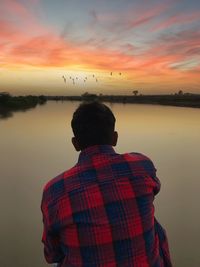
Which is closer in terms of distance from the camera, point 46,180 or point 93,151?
point 93,151

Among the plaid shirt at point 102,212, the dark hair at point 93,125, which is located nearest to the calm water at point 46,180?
the dark hair at point 93,125

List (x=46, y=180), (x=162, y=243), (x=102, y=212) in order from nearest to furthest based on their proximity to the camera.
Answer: (x=102, y=212) < (x=162, y=243) < (x=46, y=180)

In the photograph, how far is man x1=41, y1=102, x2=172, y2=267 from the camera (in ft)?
3.41

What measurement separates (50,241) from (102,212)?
8.3 inches

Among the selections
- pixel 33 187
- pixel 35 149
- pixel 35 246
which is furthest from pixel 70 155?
pixel 35 246

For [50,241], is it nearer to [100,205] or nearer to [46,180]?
[100,205]

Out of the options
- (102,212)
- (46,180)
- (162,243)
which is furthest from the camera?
(46,180)

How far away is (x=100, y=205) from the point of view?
3.42 feet

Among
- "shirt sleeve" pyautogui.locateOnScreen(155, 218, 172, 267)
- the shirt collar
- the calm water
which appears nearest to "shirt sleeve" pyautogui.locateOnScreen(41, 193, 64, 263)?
the shirt collar

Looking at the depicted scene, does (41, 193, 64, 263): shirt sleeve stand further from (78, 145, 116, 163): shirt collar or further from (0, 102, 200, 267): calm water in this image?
(0, 102, 200, 267): calm water

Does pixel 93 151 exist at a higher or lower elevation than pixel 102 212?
higher

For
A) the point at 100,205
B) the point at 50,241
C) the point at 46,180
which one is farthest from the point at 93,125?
the point at 46,180

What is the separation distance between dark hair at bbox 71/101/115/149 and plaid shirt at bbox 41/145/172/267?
0.09 feet

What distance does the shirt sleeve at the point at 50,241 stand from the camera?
109 centimetres
